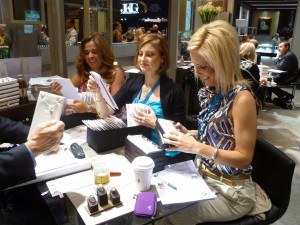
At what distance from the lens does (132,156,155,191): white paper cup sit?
1.07 m

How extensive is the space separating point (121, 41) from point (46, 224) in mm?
3597

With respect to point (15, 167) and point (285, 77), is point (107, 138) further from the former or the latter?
point (285, 77)

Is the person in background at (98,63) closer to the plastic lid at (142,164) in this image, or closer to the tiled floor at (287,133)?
the plastic lid at (142,164)

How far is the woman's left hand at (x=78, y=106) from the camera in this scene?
197cm

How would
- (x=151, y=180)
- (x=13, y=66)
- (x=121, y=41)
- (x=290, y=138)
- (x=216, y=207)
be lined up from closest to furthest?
(x=151, y=180) → (x=216, y=207) → (x=13, y=66) → (x=290, y=138) → (x=121, y=41)

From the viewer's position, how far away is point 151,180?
1184mm

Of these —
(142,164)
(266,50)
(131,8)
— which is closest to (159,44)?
(142,164)

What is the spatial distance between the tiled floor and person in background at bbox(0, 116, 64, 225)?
1.79 m

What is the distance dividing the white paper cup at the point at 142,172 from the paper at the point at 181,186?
2.7 inches

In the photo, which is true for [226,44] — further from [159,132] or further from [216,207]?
[216,207]

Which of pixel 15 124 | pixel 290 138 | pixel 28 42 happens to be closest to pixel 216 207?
pixel 15 124

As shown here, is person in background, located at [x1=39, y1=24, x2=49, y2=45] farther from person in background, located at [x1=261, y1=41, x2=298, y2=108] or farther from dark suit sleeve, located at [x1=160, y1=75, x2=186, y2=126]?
person in background, located at [x1=261, y1=41, x2=298, y2=108]

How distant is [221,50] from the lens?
128 cm

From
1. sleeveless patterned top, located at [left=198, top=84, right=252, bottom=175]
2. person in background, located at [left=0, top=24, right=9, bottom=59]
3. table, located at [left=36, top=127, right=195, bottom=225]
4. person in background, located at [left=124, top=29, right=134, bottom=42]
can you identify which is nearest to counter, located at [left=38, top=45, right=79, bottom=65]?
person in background, located at [left=0, top=24, right=9, bottom=59]
